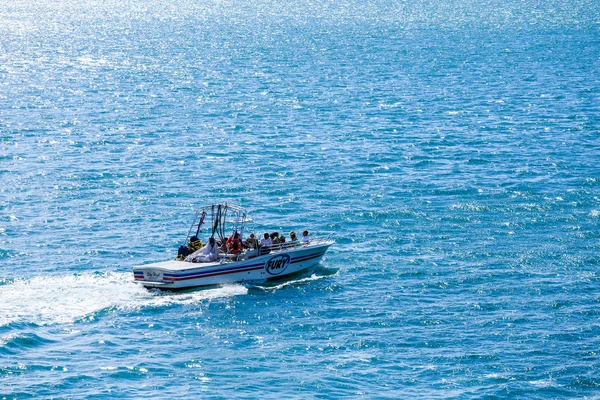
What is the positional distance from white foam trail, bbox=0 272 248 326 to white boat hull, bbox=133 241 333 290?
21.0 inches

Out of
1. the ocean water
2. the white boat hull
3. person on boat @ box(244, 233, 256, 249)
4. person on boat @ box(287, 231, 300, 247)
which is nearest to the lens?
the ocean water

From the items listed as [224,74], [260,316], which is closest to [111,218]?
[260,316]

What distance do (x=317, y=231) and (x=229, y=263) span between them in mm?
10262

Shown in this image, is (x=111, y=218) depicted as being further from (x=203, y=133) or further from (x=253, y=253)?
(x=203, y=133)

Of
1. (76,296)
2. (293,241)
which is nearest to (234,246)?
(293,241)

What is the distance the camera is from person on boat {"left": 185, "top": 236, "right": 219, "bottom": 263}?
179 feet

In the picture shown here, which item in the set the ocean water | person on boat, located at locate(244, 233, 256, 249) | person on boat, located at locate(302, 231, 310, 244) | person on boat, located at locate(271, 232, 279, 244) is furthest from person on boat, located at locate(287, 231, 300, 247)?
person on boat, located at locate(244, 233, 256, 249)

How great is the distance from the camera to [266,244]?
2210 inches

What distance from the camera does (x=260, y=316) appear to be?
4981 cm

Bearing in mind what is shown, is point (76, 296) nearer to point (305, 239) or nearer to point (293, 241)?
point (293, 241)

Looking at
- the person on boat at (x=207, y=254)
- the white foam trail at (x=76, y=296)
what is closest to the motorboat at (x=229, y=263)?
the person on boat at (x=207, y=254)

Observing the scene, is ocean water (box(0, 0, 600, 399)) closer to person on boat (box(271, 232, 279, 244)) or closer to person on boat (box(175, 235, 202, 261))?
person on boat (box(271, 232, 279, 244))

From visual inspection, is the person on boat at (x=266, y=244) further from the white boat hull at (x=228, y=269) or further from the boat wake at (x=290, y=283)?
the boat wake at (x=290, y=283)

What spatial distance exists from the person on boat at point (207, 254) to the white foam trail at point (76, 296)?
193 cm
